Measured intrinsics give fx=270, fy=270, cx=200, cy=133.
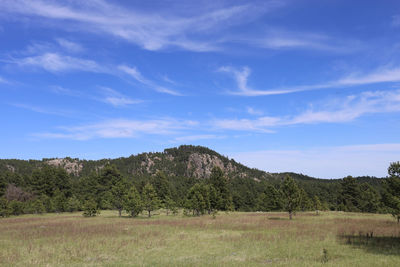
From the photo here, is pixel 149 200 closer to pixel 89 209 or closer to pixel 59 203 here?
pixel 89 209

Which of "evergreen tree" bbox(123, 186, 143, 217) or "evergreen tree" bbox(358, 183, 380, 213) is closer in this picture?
"evergreen tree" bbox(123, 186, 143, 217)

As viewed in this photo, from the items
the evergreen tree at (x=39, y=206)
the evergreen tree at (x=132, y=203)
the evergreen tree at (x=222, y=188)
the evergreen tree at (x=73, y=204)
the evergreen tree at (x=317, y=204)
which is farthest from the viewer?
the evergreen tree at (x=317, y=204)

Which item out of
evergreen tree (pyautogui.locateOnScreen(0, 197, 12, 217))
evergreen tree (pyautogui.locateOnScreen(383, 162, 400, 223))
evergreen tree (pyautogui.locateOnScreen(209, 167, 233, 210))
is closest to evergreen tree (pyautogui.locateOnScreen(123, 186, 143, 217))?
evergreen tree (pyautogui.locateOnScreen(209, 167, 233, 210))

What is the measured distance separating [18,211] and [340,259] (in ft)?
241

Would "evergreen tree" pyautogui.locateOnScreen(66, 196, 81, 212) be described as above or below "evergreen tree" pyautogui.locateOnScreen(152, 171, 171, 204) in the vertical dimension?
below

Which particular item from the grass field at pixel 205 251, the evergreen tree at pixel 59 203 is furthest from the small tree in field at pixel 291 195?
the evergreen tree at pixel 59 203

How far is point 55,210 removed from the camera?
245ft

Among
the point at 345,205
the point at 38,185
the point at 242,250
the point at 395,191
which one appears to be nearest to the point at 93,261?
the point at 242,250

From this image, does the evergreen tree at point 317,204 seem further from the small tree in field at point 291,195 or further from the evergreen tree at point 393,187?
the evergreen tree at point 393,187

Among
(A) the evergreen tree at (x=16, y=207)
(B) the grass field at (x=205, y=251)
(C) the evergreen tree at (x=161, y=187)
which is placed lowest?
(A) the evergreen tree at (x=16, y=207)

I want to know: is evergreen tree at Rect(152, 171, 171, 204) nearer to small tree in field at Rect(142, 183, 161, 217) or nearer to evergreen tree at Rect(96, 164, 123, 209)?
evergreen tree at Rect(96, 164, 123, 209)

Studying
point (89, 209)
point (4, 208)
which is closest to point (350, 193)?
point (89, 209)

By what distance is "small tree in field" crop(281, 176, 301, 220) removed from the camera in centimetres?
4981

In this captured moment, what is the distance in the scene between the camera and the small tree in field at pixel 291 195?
49.8 meters
